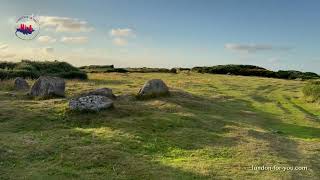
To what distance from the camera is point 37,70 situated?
6075 centimetres

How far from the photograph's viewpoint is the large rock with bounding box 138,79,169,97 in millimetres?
34312

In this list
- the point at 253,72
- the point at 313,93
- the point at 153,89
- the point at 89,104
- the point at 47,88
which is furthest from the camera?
the point at 253,72

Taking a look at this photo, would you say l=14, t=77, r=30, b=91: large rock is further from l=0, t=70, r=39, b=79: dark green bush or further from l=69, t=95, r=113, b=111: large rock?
l=69, t=95, r=113, b=111: large rock

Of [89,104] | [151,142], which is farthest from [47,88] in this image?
[151,142]

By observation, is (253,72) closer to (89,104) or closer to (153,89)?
(153,89)

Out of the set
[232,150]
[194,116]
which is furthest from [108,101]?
[232,150]

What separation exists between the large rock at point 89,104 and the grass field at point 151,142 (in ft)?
1.43

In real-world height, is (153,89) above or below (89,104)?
above

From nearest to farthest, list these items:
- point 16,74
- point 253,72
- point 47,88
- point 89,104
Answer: point 89,104 < point 47,88 < point 16,74 < point 253,72

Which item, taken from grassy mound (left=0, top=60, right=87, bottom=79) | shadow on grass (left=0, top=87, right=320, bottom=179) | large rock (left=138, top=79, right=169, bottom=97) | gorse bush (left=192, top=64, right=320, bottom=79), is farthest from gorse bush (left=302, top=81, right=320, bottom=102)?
gorse bush (left=192, top=64, right=320, bottom=79)

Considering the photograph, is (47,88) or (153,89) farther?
(153,89)

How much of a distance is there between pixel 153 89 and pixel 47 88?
296 inches

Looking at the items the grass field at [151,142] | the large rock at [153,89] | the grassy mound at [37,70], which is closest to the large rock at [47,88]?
the grass field at [151,142]

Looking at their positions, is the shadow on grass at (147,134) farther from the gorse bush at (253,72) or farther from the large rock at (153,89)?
the gorse bush at (253,72)
